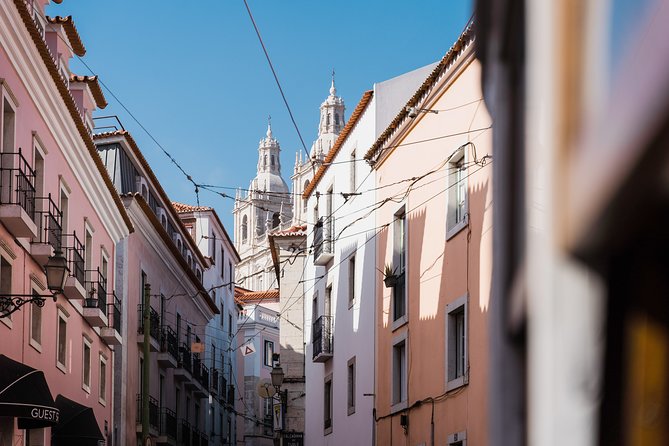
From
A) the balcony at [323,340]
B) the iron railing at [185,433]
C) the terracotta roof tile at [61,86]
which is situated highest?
the terracotta roof tile at [61,86]

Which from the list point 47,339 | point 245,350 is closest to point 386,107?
point 47,339

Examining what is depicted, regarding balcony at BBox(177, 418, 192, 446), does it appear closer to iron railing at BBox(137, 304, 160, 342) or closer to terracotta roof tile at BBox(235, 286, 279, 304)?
iron railing at BBox(137, 304, 160, 342)

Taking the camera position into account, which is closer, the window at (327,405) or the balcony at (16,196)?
the balcony at (16,196)

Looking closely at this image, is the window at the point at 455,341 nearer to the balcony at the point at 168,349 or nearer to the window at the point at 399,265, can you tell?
the window at the point at 399,265

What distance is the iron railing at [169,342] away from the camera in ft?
123

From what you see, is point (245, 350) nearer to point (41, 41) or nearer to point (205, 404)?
point (205, 404)

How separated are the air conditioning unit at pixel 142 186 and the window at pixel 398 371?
15097 millimetres

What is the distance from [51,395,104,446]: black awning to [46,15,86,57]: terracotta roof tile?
304 inches

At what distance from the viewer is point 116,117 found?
110 ft

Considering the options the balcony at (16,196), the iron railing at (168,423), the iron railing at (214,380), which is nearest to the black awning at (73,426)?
the balcony at (16,196)

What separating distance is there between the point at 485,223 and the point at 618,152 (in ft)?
53.6

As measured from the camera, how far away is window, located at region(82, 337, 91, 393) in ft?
86.0

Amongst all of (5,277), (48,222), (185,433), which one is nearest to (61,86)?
(48,222)

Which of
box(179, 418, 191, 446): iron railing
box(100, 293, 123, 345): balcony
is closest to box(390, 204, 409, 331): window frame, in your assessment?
box(100, 293, 123, 345): balcony
